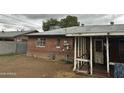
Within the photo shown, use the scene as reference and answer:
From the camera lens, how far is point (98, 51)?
1324 centimetres

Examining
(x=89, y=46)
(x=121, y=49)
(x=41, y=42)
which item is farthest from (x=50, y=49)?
(x=121, y=49)

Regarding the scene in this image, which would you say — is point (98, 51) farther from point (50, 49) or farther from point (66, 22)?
point (66, 22)

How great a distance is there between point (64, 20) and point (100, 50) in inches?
1157

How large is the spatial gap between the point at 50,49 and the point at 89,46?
20.7ft

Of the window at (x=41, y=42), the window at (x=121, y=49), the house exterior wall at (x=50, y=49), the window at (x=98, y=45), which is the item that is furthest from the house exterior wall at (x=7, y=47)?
the window at (x=121, y=49)

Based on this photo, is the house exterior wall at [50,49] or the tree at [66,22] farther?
the tree at [66,22]

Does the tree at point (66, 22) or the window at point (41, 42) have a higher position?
the tree at point (66, 22)

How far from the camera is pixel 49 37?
19.1m

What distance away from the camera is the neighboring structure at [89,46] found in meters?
10.1

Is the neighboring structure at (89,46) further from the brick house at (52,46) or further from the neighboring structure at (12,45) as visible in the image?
the neighboring structure at (12,45)
